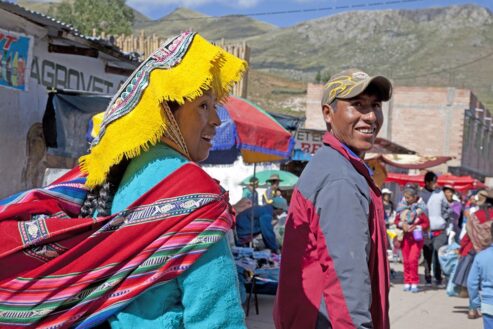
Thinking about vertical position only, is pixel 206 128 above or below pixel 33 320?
above

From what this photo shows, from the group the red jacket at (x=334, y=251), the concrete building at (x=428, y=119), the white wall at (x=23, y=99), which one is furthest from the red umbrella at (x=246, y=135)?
the concrete building at (x=428, y=119)

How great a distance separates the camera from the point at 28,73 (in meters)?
8.28

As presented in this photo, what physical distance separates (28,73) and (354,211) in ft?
21.8

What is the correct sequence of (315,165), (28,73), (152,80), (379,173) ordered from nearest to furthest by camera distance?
(152,80)
(315,165)
(28,73)
(379,173)

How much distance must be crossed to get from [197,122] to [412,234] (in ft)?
33.6

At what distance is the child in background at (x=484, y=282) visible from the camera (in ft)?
18.7

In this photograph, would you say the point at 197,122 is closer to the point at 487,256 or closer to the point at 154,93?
the point at 154,93

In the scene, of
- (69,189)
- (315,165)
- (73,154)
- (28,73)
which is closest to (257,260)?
(73,154)

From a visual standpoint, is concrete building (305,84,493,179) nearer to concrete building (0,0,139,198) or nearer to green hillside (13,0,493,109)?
concrete building (0,0,139,198)

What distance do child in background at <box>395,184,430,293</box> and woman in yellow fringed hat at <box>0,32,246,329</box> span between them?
10.2 m

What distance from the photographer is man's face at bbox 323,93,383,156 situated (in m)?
2.93

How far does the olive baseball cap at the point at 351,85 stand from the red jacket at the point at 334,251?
197 millimetres

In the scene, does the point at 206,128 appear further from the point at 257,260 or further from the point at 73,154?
the point at 257,260

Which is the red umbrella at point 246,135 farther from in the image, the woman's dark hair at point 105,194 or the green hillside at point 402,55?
the green hillside at point 402,55
